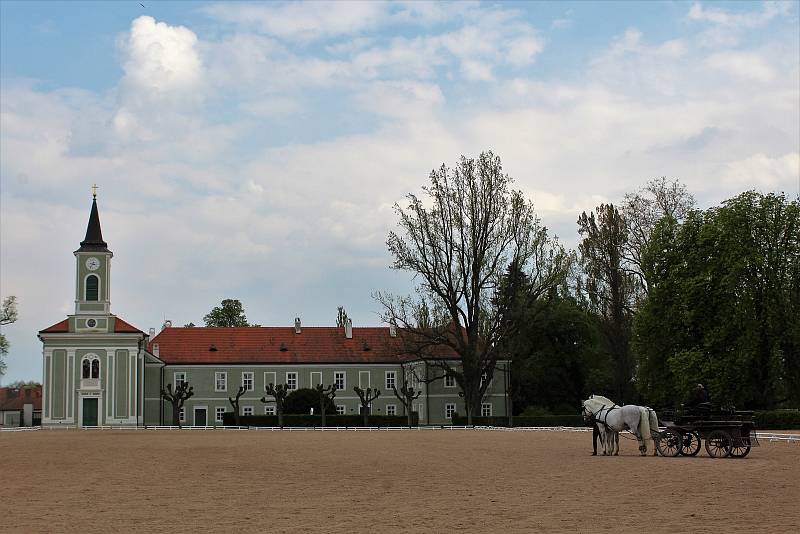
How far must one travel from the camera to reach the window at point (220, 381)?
72125mm

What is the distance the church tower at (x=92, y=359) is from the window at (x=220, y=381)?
6.37 m

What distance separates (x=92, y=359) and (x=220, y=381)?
9.83m

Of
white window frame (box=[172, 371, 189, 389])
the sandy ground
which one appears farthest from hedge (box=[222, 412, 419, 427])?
the sandy ground

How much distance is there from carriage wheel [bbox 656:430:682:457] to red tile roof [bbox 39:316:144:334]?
48.8 metres

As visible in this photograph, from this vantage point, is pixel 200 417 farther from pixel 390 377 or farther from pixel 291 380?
pixel 390 377

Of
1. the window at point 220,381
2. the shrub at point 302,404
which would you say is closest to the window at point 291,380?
the window at point 220,381

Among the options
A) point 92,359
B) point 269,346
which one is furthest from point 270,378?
point 92,359

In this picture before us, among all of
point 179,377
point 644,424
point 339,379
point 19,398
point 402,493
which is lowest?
point 402,493

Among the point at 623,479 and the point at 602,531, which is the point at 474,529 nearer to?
the point at 602,531

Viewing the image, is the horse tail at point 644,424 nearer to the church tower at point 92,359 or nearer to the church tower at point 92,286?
the church tower at point 92,359

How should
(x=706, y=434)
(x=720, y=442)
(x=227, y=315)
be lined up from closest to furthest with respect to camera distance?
1. (x=706, y=434)
2. (x=720, y=442)
3. (x=227, y=315)

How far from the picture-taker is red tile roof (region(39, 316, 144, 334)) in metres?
66.1

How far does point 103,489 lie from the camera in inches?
A: 642

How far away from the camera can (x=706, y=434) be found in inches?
906
